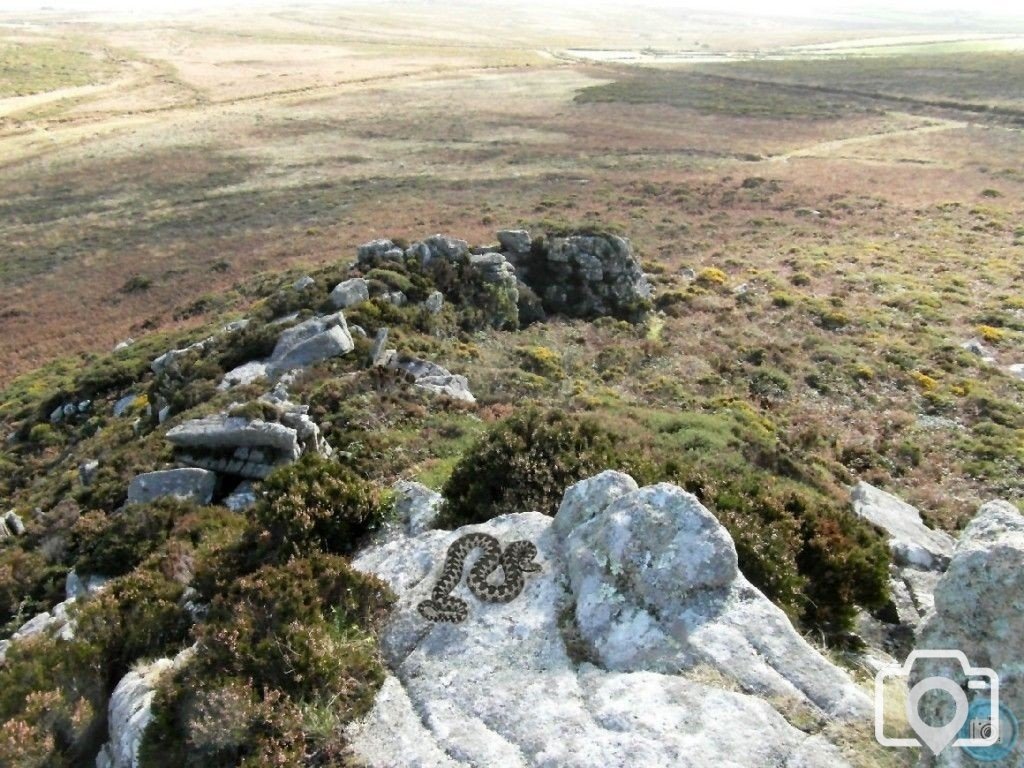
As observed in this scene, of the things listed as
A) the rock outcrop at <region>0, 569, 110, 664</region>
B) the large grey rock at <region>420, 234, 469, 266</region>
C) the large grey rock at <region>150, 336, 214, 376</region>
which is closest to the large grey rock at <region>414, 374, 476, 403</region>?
the rock outcrop at <region>0, 569, 110, 664</region>

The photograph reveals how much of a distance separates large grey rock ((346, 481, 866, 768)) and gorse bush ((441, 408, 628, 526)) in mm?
1981

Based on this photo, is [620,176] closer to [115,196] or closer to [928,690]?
[115,196]

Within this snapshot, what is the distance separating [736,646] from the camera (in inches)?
296

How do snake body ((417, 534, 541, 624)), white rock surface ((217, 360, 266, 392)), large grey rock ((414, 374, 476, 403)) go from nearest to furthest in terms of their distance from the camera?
snake body ((417, 534, 541, 624)), large grey rock ((414, 374, 476, 403)), white rock surface ((217, 360, 266, 392))

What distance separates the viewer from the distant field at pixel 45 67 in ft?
369

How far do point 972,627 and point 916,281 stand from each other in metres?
36.1

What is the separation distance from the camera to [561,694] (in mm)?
7453

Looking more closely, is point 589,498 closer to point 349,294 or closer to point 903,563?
point 903,563

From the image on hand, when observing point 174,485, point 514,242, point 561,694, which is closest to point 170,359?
point 174,485

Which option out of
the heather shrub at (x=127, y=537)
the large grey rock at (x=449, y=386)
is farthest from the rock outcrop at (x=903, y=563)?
the heather shrub at (x=127, y=537)

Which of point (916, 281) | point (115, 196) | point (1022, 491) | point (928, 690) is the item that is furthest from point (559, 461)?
point (115, 196)

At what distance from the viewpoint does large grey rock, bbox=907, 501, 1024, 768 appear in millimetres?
6273

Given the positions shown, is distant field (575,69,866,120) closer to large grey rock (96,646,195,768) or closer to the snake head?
the snake head

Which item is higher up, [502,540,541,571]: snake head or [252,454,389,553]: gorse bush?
[502,540,541,571]: snake head
